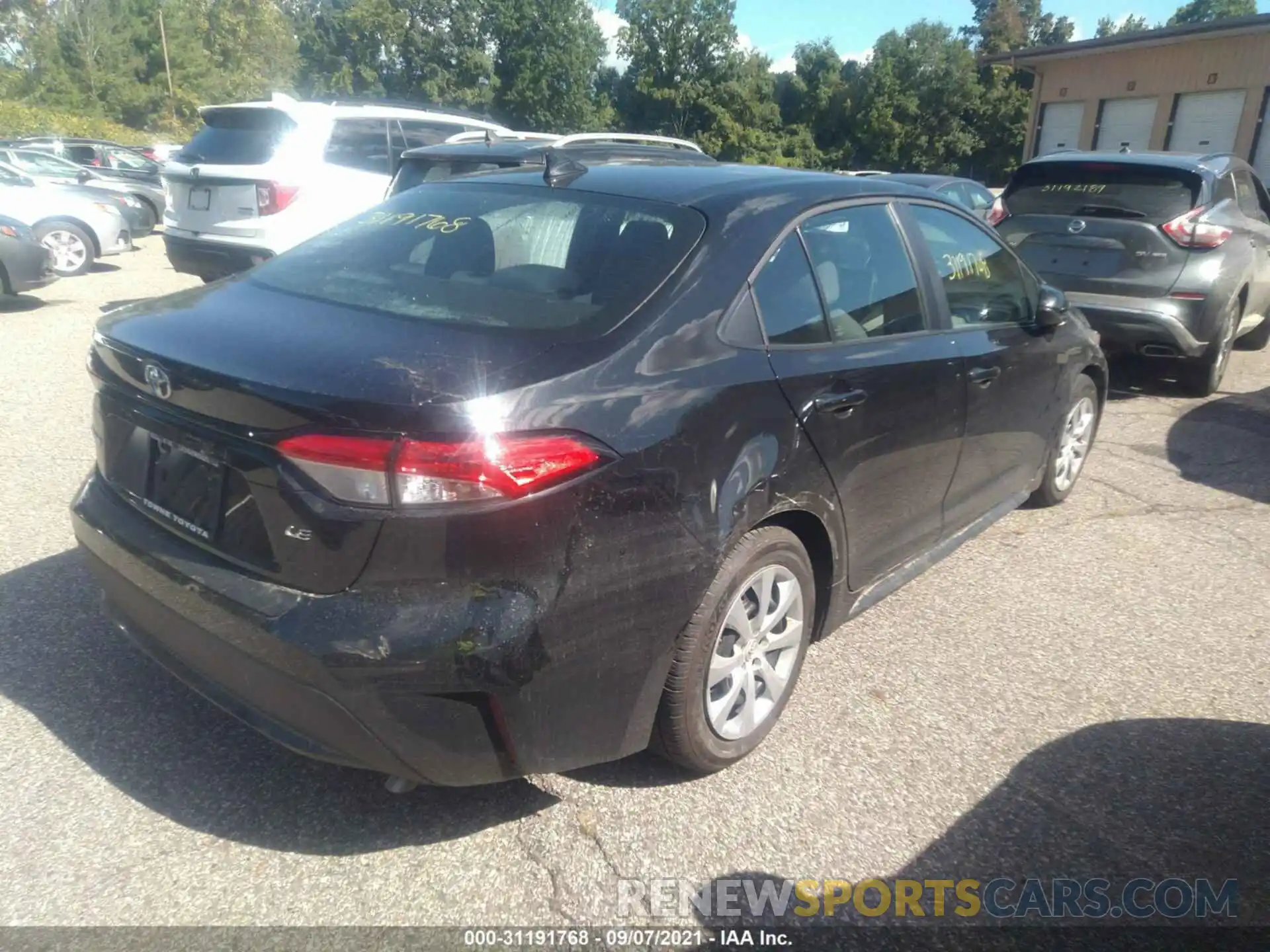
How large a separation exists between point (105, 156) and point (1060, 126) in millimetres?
22504

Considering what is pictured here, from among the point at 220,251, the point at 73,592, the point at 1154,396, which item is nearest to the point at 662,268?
the point at 73,592

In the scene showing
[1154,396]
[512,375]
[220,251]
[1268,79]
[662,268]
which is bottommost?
[1154,396]

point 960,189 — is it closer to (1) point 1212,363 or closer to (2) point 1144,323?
(1) point 1212,363

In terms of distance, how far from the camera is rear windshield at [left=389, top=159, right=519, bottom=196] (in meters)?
6.51

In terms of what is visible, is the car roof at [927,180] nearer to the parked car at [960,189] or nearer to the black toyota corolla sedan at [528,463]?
the parked car at [960,189]

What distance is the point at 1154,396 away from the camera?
7562mm

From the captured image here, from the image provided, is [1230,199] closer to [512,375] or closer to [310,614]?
[512,375]

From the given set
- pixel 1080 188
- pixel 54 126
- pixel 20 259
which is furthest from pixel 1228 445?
pixel 54 126

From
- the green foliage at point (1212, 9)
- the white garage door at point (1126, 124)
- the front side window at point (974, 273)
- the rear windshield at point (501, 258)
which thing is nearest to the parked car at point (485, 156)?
the front side window at point (974, 273)

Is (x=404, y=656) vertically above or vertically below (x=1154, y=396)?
above

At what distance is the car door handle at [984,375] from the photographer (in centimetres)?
370

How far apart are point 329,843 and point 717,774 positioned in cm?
112

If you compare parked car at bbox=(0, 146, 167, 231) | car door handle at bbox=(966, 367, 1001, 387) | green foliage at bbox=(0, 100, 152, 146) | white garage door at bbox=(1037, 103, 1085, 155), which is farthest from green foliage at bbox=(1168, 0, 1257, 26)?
car door handle at bbox=(966, 367, 1001, 387)

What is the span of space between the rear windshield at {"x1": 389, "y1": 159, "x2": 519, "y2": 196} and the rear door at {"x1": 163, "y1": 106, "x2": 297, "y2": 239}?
1.89m
